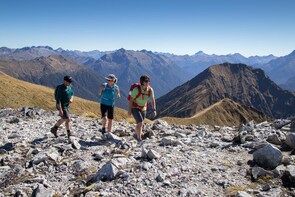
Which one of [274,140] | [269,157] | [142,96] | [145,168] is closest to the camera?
[145,168]

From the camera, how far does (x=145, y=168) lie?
1052 centimetres

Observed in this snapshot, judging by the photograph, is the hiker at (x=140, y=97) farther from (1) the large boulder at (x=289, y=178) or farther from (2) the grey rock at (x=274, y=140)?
(1) the large boulder at (x=289, y=178)

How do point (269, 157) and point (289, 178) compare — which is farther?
point (269, 157)

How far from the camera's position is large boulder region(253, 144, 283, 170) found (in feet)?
35.3

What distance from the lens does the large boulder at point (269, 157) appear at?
1077 centimetres

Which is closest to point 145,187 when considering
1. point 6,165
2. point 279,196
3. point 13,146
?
point 279,196

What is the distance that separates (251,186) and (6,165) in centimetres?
872

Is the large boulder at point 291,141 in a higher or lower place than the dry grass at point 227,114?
higher

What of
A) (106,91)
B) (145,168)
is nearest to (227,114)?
(106,91)

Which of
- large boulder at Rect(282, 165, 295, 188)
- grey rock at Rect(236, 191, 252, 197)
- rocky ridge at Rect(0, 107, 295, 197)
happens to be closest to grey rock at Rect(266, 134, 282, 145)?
rocky ridge at Rect(0, 107, 295, 197)

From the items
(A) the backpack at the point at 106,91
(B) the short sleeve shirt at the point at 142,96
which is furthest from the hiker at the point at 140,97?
(A) the backpack at the point at 106,91

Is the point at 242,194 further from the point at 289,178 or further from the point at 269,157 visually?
the point at 269,157

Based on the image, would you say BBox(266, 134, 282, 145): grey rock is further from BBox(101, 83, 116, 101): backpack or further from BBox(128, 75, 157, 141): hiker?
BBox(101, 83, 116, 101): backpack

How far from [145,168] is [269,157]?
4.28 m
